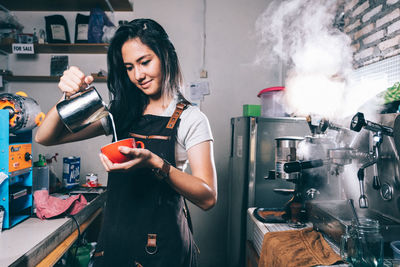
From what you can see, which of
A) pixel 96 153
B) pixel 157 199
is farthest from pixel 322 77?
pixel 96 153

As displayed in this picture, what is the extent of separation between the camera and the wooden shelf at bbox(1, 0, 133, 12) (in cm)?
273

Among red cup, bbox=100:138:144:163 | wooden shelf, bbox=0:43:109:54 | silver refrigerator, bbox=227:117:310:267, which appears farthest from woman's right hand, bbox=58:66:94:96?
wooden shelf, bbox=0:43:109:54

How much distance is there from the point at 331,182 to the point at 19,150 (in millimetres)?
1783

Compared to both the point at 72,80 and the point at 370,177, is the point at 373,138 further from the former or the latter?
the point at 72,80

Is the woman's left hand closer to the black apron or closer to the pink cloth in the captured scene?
the black apron

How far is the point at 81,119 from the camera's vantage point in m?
1.07

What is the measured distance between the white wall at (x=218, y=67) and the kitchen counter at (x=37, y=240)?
1.23 m

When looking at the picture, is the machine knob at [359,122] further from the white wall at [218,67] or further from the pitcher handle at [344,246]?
the white wall at [218,67]

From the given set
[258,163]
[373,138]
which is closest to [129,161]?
[373,138]

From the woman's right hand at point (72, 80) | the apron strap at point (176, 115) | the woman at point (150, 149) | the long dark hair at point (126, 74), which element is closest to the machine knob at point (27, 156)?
the woman at point (150, 149)

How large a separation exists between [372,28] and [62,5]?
108 inches

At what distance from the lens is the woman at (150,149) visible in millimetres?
1117

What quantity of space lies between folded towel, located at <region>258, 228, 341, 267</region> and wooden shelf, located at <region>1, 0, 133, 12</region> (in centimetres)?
246

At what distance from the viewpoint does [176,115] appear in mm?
1198
